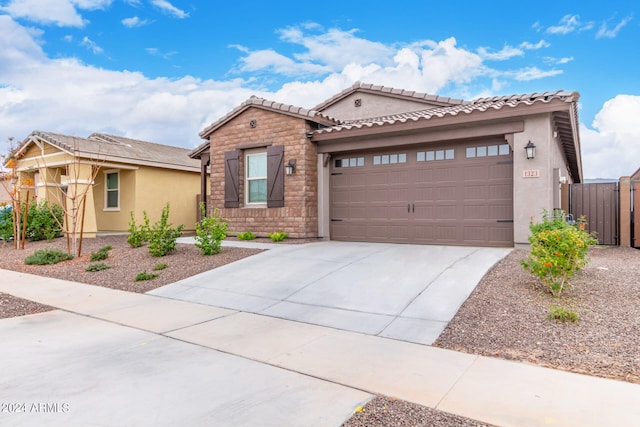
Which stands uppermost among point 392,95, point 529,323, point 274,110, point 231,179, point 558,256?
point 392,95

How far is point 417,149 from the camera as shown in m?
9.91

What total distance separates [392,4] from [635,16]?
7.28m

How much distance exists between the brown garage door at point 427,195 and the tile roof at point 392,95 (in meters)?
4.10

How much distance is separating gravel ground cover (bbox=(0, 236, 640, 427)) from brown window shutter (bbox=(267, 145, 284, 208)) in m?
3.53

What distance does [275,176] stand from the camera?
36.7 ft

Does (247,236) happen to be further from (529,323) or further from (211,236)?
(529,323)

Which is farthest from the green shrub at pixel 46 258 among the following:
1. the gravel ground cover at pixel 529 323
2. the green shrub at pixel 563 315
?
the green shrub at pixel 563 315

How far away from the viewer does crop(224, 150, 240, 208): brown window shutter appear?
11.9 metres

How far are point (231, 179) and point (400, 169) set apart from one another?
5100mm

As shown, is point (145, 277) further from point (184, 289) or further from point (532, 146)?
point (532, 146)

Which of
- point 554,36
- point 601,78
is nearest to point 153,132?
point 554,36

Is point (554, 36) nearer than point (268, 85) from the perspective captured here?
Yes

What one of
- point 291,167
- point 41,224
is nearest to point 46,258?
point 41,224

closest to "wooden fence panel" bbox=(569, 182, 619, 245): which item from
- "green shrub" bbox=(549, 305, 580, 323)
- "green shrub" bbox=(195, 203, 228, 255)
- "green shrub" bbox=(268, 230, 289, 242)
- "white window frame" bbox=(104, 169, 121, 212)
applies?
"green shrub" bbox=(549, 305, 580, 323)
